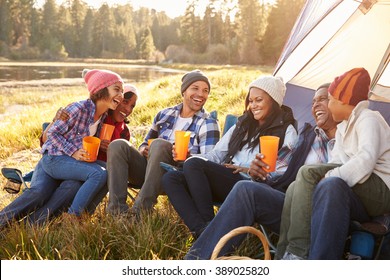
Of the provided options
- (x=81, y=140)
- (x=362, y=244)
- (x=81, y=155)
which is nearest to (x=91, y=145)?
(x=81, y=155)

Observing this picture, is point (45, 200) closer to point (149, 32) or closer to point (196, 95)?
point (196, 95)

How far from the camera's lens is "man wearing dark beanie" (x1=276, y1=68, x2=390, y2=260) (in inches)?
76.2

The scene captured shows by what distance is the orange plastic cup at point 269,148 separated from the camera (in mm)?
2367

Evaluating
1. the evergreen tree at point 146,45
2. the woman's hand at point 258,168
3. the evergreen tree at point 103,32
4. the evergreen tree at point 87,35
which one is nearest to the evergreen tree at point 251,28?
the evergreen tree at point 146,45

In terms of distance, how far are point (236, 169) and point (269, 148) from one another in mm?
306

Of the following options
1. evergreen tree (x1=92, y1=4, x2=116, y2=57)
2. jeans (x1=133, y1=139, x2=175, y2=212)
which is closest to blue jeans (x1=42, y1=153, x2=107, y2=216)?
jeans (x1=133, y1=139, x2=175, y2=212)

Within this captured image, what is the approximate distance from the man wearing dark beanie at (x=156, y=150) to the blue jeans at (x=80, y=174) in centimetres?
7

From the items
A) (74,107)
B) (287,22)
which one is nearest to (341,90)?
Answer: (74,107)

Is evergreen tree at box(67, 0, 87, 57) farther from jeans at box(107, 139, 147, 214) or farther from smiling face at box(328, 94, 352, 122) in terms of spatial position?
smiling face at box(328, 94, 352, 122)

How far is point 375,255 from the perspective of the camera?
213 centimetres

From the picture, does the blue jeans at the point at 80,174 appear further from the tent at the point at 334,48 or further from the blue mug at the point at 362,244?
the tent at the point at 334,48

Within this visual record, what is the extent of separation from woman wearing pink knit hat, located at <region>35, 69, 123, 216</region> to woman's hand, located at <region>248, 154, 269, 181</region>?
88cm
